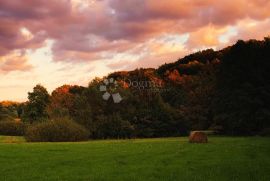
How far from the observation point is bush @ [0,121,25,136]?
218 feet

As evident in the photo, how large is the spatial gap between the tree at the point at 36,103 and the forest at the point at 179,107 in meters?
14.1

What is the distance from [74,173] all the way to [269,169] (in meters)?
7.58

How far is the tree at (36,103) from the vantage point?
83375 mm

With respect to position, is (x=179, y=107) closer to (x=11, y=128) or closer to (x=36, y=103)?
(x=11, y=128)

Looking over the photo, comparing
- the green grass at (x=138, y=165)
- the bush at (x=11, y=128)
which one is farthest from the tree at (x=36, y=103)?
the green grass at (x=138, y=165)

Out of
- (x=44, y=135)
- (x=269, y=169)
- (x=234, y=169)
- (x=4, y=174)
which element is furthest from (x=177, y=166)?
(x=44, y=135)

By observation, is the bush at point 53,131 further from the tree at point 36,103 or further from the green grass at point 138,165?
the tree at point 36,103

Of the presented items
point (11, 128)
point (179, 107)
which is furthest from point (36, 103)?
point (179, 107)

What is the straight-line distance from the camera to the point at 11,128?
68062 millimetres

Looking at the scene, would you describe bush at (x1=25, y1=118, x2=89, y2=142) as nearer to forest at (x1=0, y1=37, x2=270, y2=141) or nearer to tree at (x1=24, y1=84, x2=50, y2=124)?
forest at (x1=0, y1=37, x2=270, y2=141)

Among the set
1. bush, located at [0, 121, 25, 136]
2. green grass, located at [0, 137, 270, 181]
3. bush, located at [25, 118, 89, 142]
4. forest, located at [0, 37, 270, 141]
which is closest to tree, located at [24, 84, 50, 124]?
bush, located at [0, 121, 25, 136]

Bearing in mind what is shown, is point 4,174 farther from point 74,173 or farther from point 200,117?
point 200,117

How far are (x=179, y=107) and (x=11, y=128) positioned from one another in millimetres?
25108

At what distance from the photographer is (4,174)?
17.5 meters
